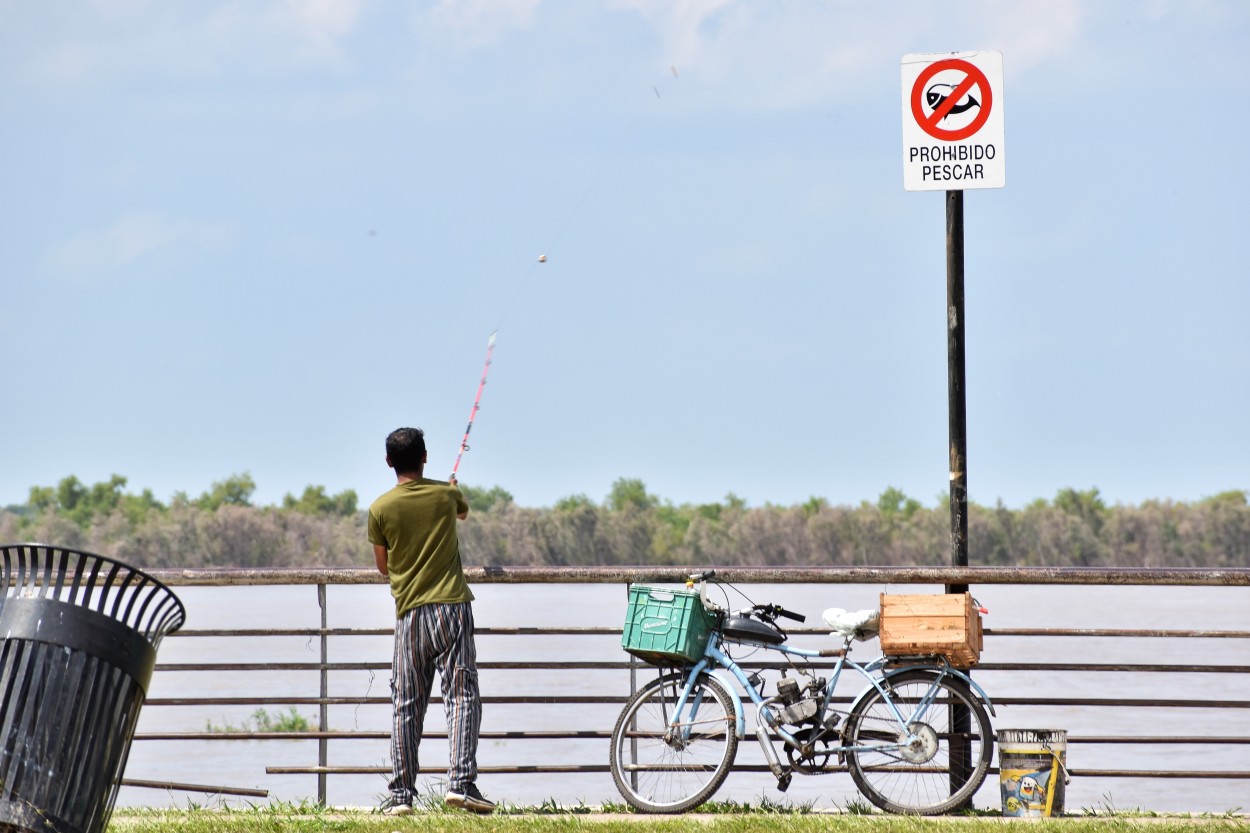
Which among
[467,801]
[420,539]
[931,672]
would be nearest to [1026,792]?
[931,672]

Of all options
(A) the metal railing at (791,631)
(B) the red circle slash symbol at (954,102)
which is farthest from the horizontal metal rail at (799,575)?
(B) the red circle slash symbol at (954,102)

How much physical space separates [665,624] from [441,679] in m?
1.05

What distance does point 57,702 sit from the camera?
4.88 meters

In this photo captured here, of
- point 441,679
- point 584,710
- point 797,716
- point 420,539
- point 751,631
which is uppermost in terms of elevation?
point 420,539

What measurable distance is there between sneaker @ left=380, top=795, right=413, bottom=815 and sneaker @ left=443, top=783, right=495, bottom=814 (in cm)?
18

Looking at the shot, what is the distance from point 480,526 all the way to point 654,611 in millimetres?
54014

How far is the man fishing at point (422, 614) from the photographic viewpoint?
7.06 m

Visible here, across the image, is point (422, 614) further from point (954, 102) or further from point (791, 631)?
point (954, 102)

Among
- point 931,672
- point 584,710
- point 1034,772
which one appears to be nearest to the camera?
point 1034,772

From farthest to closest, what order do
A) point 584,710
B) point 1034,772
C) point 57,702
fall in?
point 584,710, point 1034,772, point 57,702

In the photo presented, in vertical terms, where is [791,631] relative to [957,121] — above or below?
below

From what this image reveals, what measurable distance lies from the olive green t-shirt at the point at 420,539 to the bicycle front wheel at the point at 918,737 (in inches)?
76.8

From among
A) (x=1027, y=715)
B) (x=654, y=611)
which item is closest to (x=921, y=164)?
(x=654, y=611)

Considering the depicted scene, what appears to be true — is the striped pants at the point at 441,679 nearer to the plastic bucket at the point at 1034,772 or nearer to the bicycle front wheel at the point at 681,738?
the bicycle front wheel at the point at 681,738
